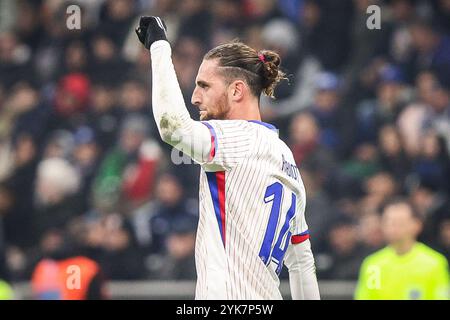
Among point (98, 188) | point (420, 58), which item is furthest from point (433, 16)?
point (98, 188)

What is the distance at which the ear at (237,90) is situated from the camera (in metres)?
4.84

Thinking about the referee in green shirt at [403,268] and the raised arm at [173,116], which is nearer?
the raised arm at [173,116]

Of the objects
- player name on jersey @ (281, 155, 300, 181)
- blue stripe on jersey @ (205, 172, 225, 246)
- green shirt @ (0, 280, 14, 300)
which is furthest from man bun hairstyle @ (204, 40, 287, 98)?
green shirt @ (0, 280, 14, 300)

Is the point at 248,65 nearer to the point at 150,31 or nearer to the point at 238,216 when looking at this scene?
the point at 150,31

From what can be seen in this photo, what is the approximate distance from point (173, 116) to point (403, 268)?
381 cm

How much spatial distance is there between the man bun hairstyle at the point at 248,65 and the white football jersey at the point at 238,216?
226 millimetres

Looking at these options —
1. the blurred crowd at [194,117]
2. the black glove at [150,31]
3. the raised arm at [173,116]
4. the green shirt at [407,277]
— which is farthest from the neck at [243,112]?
the blurred crowd at [194,117]

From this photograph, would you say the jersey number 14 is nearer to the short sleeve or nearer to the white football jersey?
the white football jersey

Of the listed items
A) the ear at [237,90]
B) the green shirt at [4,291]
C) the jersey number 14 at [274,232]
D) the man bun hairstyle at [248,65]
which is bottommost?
the green shirt at [4,291]

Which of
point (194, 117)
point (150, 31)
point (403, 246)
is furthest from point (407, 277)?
point (150, 31)

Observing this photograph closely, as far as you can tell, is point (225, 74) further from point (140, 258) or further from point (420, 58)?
point (420, 58)

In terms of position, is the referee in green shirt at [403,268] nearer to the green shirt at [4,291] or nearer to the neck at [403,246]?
the neck at [403,246]

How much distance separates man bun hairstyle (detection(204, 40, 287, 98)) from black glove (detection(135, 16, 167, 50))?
31 centimetres

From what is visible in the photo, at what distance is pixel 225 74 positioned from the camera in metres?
4.84
